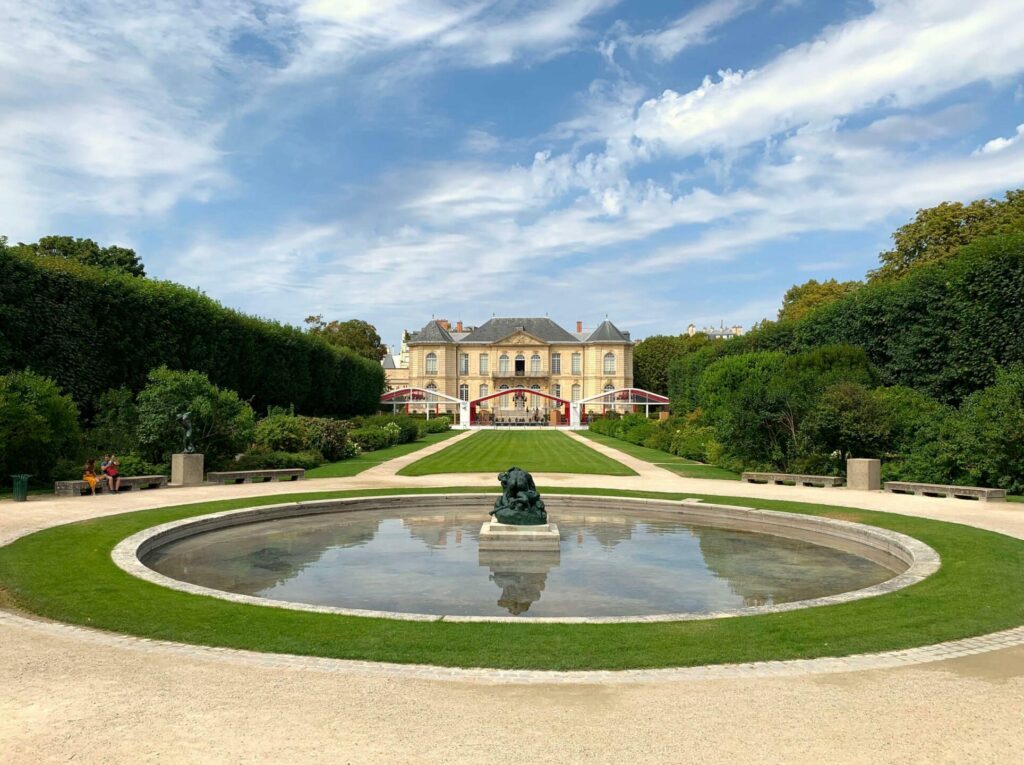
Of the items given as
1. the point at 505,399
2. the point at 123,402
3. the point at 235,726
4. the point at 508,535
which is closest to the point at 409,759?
the point at 235,726

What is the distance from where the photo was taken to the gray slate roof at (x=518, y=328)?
96812 millimetres

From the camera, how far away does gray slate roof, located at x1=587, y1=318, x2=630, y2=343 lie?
9212 centimetres

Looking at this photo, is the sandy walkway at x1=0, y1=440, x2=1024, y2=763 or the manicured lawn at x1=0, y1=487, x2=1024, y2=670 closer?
the sandy walkway at x1=0, y1=440, x2=1024, y2=763

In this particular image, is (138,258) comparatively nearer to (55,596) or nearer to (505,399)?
(55,596)

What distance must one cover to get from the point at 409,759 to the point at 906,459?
18.9 metres

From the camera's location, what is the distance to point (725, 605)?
865 cm

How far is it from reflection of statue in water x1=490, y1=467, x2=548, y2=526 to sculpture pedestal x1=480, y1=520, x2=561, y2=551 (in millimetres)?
225

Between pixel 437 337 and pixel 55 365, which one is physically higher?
pixel 437 337

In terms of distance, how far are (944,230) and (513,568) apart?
34.3 metres

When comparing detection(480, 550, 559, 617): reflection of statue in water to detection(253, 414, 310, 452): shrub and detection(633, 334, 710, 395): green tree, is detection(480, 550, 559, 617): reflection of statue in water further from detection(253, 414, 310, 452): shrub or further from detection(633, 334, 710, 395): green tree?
detection(633, 334, 710, 395): green tree

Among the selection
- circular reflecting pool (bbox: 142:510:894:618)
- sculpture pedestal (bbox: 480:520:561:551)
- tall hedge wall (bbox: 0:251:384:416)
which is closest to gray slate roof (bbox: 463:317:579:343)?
tall hedge wall (bbox: 0:251:384:416)

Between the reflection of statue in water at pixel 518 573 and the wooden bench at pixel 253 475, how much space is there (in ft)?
38.3

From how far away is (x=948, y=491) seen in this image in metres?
17.5

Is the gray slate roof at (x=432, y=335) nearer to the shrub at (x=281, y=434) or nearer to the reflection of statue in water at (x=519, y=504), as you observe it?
the shrub at (x=281, y=434)
